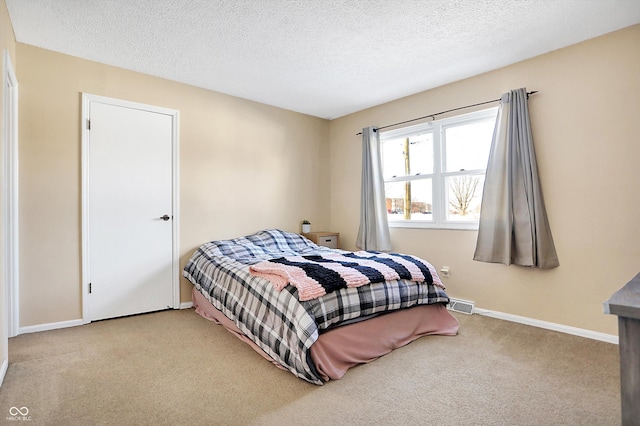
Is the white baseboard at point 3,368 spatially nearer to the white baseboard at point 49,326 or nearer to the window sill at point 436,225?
the white baseboard at point 49,326

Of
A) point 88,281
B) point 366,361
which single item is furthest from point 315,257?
point 88,281

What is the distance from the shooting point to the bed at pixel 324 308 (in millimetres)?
1976

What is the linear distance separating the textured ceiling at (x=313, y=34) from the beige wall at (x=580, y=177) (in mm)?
206

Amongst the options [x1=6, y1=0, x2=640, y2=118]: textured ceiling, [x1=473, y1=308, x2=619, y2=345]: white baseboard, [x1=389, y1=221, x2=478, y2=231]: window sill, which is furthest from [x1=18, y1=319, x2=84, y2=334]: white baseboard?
[x1=473, y1=308, x2=619, y2=345]: white baseboard

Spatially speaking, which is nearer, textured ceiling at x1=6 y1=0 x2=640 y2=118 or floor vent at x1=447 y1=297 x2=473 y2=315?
textured ceiling at x1=6 y1=0 x2=640 y2=118

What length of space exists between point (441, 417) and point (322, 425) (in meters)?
0.59

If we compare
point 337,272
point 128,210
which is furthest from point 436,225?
point 128,210

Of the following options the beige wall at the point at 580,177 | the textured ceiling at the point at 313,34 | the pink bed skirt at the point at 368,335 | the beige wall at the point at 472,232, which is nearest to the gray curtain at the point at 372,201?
the beige wall at the point at 472,232

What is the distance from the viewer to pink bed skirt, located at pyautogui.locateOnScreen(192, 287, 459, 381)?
200cm

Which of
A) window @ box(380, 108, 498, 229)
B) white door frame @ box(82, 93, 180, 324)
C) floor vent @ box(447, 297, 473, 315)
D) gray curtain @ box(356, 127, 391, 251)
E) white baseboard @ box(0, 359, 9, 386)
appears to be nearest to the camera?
white baseboard @ box(0, 359, 9, 386)

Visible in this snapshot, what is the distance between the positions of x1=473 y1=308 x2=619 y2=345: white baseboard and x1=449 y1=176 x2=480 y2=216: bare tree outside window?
1033 mm

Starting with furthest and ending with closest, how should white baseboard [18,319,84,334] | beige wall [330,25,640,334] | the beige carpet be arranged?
white baseboard [18,319,84,334]
beige wall [330,25,640,334]
the beige carpet

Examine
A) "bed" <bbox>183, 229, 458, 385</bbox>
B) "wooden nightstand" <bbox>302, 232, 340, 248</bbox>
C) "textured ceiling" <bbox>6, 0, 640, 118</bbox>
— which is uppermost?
"textured ceiling" <bbox>6, 0, 640, 118</bbox>

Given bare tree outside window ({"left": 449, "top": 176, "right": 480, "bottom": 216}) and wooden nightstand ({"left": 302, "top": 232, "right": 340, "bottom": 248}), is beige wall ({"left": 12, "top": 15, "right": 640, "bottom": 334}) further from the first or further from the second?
wooden nightstand ({"left": 302, "top": 232, "right": 340, "bottom": 248})
